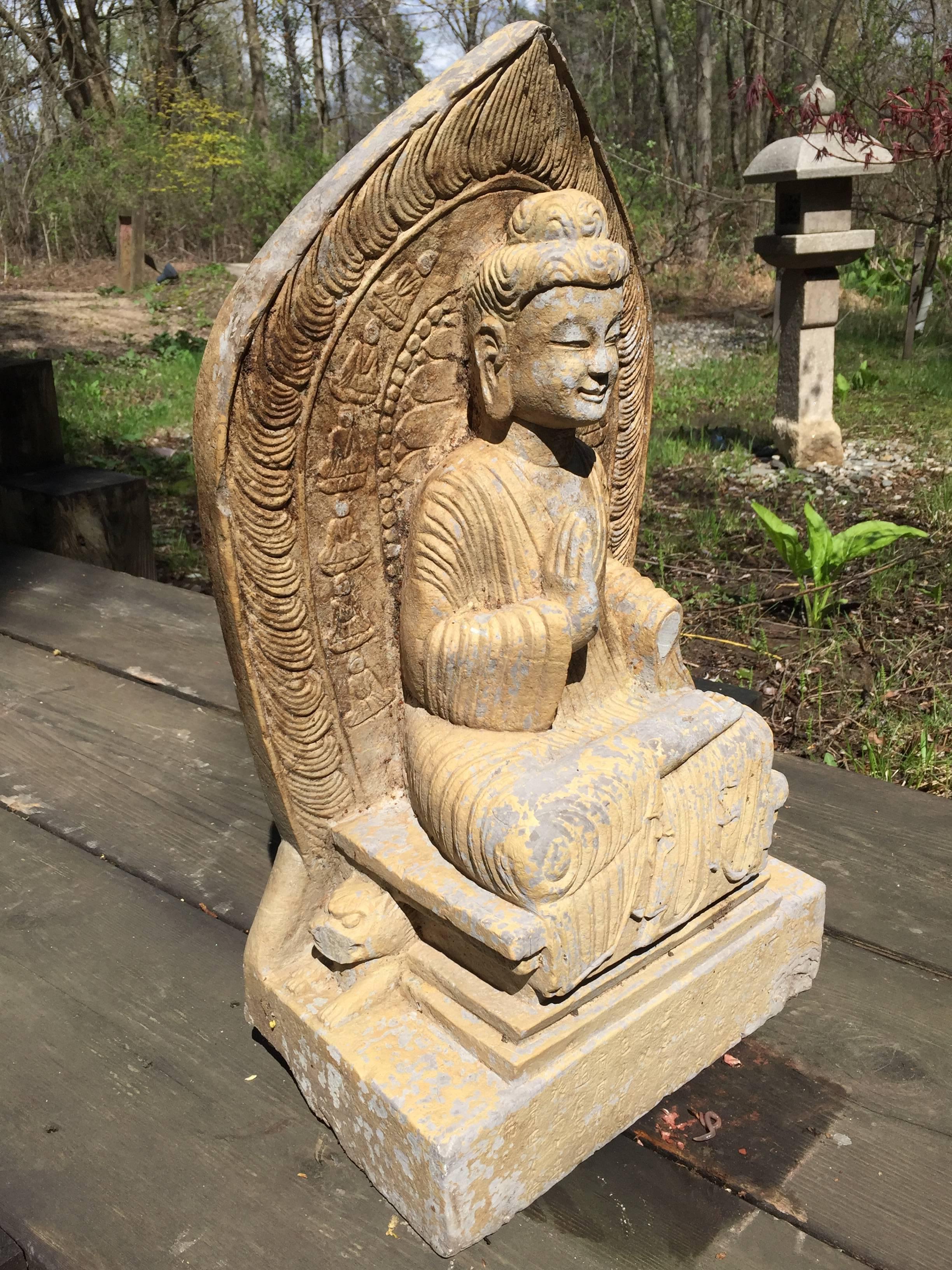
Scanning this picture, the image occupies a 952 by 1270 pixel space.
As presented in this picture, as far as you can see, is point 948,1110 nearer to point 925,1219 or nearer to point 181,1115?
point 925,1219

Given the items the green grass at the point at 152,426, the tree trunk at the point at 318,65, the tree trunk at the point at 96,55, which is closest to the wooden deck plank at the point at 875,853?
the green grass at the point at 152,426

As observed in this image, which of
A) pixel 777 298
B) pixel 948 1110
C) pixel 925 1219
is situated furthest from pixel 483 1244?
pixel 777 298

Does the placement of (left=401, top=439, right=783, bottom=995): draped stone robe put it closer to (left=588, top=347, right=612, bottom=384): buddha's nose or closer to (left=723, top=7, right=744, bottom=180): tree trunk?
(left=588, top=347, right=612, bottom=384): buddha's nose

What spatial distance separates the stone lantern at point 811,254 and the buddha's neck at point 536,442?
3.84 metres

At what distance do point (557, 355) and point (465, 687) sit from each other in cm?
47

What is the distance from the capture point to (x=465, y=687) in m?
1.44

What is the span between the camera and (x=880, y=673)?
2.87 meters

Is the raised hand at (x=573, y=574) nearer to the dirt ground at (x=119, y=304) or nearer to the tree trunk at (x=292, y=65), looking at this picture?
the dirt ground at (x=119, y=304)

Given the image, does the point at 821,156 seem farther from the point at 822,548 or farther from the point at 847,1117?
the point at 847,1117

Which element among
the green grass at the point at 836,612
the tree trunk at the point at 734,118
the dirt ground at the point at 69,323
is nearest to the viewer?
the green grass at the point at 836,612

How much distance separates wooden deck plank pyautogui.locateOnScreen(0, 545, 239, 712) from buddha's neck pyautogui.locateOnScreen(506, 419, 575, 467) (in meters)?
1.39

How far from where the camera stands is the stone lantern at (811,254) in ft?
15.5

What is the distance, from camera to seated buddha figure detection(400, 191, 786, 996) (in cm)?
→ 134

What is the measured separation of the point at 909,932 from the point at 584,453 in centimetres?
105
